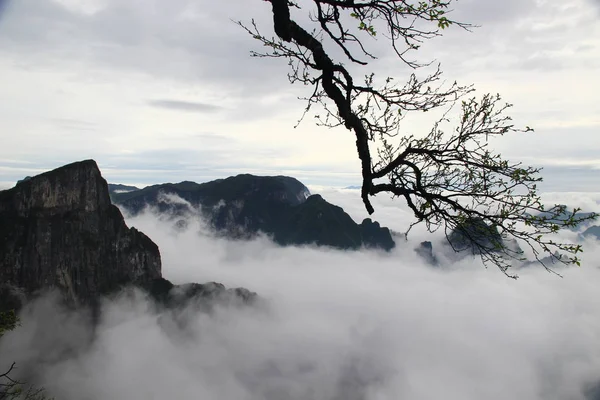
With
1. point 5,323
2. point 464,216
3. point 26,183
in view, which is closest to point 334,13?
point 464,216

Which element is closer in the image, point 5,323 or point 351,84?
point 351,84

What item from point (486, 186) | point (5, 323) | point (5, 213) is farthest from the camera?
point (5, 213)

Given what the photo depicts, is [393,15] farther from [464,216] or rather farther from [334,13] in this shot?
[464,216]

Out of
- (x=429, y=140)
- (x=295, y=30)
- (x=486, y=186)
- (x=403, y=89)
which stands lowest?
(x=486, y=186)

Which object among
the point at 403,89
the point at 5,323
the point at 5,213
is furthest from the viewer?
the point at 5,213

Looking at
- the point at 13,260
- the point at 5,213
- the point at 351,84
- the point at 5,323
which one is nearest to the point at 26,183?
the point at 5,213

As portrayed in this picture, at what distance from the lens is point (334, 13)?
872 centimetres

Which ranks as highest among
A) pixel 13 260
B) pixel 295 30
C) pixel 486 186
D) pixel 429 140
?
pixel 295 30

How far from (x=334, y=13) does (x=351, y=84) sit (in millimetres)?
1949

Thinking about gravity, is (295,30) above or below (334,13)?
below

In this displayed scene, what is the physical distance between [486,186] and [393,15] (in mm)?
4660

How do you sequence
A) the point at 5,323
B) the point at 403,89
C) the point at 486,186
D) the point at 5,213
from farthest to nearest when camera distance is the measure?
the point at 5,213 < the point at 5,323 < the point at 403,89 < the point at 486,186

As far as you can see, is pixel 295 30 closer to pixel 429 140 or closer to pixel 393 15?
pixel 393 15

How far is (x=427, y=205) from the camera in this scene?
805 cm
